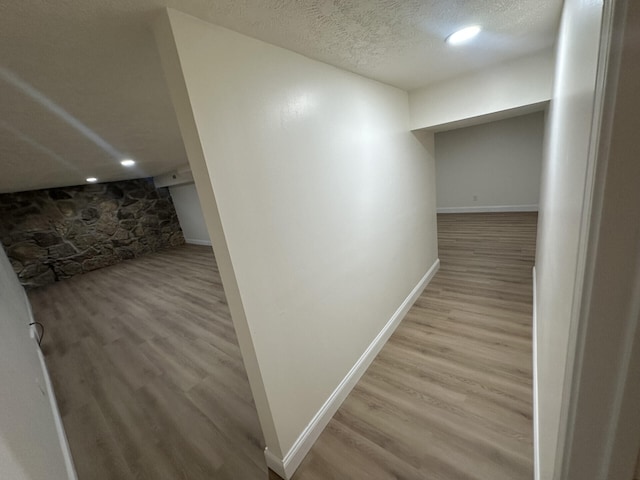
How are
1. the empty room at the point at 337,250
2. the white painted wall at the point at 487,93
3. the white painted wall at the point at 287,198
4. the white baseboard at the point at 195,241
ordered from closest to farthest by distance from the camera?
the empty room at the point at 337,250
the white painted wall at the point at 287,198
the white painted wall at the point at 487,93
the white baseboard at the point at 195,241

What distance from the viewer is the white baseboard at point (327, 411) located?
1.33m

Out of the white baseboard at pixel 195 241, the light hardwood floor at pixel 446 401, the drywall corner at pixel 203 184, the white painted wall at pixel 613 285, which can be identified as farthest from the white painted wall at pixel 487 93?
the white baseboard at pixel 195 241

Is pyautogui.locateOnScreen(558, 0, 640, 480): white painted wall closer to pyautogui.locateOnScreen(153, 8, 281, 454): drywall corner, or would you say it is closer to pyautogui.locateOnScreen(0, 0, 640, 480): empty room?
pyautogui.locateOnScreen(0, 0, 640, 480): empty room

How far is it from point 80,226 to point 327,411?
7103 mm

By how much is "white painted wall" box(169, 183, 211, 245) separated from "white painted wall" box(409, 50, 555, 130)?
5868mm

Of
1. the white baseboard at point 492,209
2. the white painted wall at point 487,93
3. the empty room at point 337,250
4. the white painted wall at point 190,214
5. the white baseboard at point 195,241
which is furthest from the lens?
the white baseboard at point 195,241

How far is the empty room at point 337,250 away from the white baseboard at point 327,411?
0.05 feet

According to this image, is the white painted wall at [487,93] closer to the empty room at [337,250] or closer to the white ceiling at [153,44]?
the empty room at [337,250]

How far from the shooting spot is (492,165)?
17.8 feet

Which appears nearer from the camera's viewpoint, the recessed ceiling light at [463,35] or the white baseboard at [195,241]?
the recessed ceiling light at [463,35]

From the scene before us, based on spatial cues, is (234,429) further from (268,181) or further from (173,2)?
(173,2)

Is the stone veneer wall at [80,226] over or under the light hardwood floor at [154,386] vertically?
over

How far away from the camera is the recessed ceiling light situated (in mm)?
1283

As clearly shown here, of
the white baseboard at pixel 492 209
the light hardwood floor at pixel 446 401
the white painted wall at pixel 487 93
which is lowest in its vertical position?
the light hardwood floor at pixel 446 401
